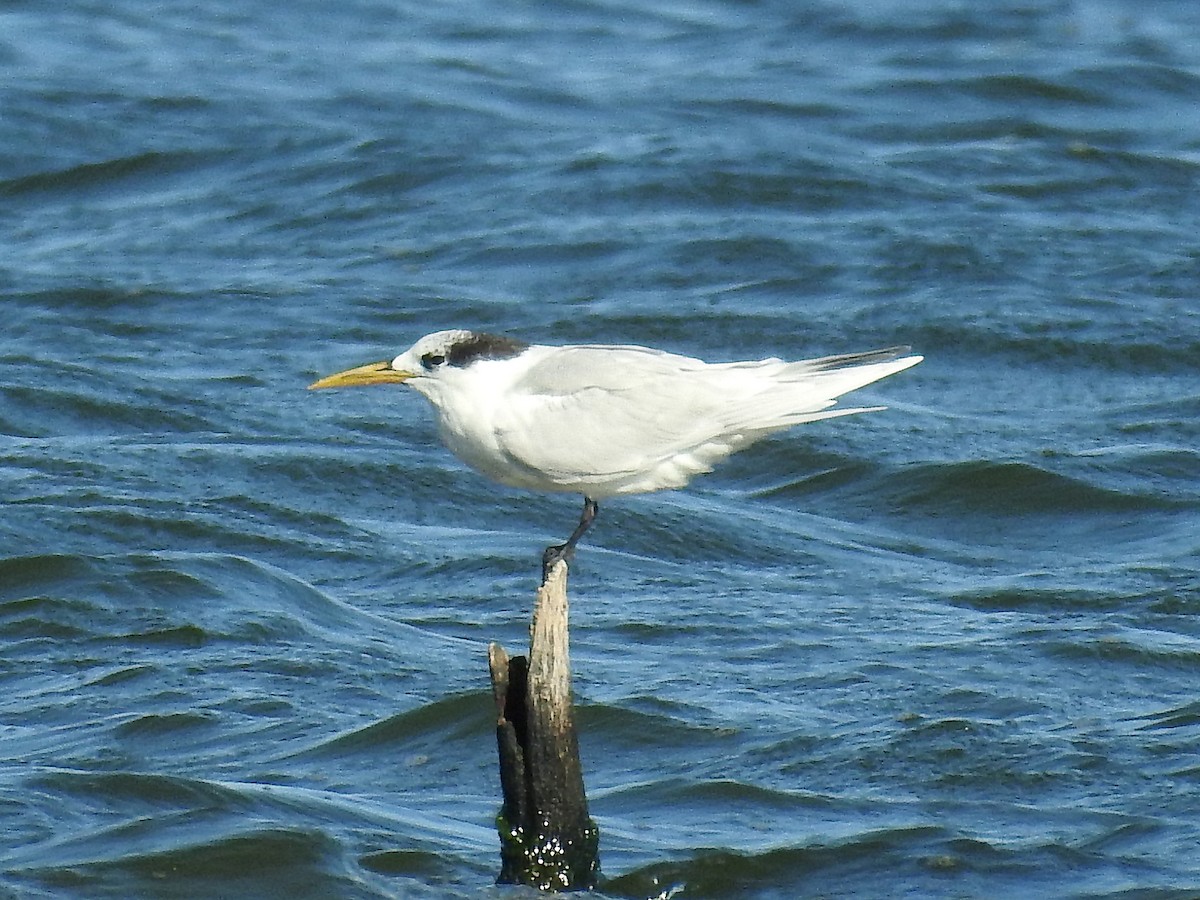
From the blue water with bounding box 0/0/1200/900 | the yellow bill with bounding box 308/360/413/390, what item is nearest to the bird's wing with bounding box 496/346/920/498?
the yellow bill with bounding box 308/360/413/390

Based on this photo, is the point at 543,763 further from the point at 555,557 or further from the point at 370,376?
the point at 370,376

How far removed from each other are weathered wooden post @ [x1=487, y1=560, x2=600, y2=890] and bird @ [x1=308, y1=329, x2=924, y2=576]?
0.31 meters

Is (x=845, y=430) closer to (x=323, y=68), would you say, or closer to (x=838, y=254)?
(x=838, y=254)

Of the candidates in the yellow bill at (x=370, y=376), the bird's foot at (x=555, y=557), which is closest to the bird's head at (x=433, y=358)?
the yellow bill at (x=370, y=376)

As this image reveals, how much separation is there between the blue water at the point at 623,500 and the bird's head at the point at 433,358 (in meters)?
1.61

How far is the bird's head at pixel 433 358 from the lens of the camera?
6438mm

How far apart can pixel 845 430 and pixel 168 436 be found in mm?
3618

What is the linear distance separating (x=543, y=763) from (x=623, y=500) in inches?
174

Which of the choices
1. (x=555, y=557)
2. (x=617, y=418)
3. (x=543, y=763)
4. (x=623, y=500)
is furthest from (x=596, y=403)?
(x=623, y=500)

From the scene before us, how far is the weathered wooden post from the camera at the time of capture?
609cm

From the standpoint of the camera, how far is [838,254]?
47.6ft

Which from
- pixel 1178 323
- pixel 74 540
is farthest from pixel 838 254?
pixel 74 540

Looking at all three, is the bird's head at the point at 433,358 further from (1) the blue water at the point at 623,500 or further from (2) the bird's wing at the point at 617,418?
(1) the blue water at the point at 623,500

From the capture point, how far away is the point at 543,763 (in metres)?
6.34
